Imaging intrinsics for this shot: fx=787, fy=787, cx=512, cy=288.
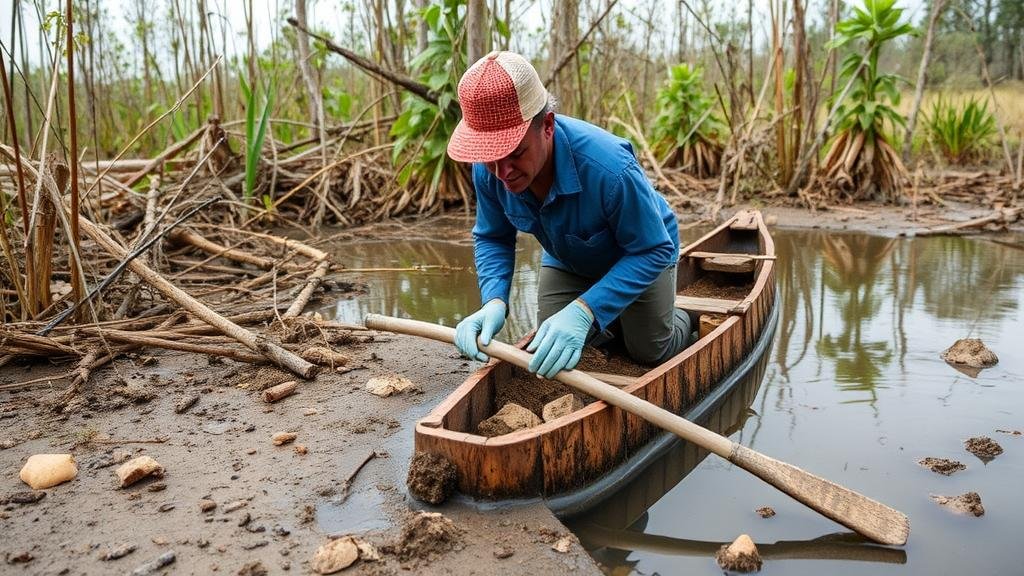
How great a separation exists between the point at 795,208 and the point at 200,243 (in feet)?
19.7

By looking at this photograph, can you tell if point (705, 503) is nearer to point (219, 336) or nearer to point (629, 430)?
point (629, 430)

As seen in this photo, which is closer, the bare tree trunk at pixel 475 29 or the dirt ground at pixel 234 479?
the dirt ground at pixel 234 479

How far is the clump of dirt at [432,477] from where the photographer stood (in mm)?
2459

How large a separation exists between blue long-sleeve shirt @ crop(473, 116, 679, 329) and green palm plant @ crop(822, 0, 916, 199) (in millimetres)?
5739

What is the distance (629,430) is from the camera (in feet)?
9.32

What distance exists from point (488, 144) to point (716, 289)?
2.84m

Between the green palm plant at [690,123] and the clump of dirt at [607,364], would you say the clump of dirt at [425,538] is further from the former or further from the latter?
the green palm plant at [690,123]

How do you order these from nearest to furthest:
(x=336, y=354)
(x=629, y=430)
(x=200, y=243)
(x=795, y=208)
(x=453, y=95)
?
(x=629, y=430), (x=336, y=354), (x=200, y=243), (x=453, y=95), (x=795, y=208)

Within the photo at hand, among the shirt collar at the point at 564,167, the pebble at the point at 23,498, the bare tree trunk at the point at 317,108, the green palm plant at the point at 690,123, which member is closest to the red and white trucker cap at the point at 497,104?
the shirt collar at the point at 564,167

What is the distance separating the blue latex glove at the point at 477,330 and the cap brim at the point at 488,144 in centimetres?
67

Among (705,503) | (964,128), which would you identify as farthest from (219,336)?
(964,128)

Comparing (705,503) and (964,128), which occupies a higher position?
(964,128)

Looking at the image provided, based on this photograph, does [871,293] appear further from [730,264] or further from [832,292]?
[730,264]

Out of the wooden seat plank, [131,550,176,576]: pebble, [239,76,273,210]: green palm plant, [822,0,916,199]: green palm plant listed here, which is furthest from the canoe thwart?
[822,0,916,199]: green palm plant
